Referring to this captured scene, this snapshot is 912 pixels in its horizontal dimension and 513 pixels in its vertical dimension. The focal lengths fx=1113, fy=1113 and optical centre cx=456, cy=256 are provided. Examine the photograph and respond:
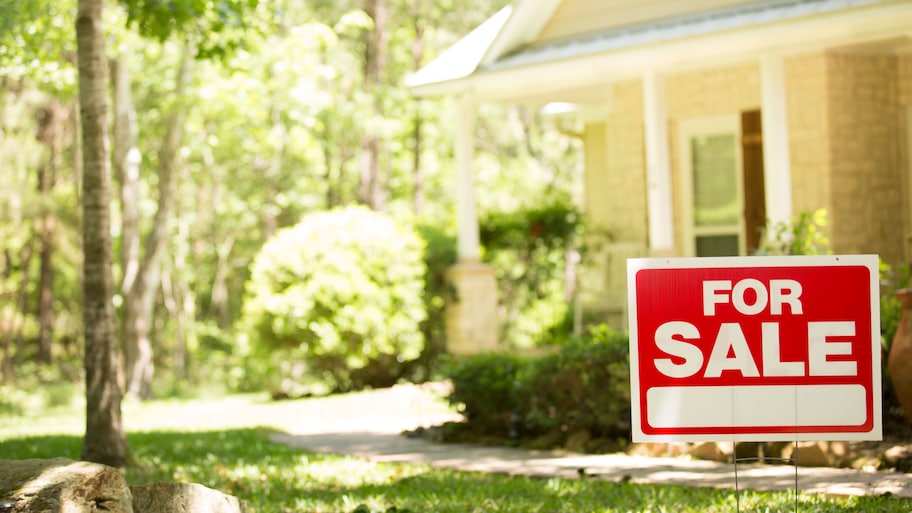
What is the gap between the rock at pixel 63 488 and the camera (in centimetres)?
412

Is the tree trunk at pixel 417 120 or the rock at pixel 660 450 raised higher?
the tree trunk at pixel 417 120

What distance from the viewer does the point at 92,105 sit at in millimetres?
8469

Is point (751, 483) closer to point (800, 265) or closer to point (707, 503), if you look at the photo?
point (707, 503)

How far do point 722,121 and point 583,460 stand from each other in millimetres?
7103

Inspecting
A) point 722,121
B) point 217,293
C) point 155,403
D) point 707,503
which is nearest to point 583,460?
point 707,503

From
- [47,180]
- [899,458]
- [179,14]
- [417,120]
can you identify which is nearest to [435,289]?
[179,14]

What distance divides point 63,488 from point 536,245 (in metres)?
12.3

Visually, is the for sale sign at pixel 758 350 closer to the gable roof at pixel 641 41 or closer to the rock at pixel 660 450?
the rock at pixel 660 450

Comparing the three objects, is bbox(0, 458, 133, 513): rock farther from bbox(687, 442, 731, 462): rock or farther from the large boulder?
bbox(687, 442, 731, 462): rock

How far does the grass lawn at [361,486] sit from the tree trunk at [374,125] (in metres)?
11.4

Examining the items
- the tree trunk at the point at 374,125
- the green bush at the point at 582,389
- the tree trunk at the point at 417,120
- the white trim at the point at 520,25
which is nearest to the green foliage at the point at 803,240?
the green bush at the point at 582,389

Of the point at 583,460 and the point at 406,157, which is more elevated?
the point at 406,157

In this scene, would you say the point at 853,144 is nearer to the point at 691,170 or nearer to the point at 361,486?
the point at 691,170

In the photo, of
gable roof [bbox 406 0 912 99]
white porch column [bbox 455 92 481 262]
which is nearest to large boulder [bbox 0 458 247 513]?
gable roof [bbox 406 0 912 99]
